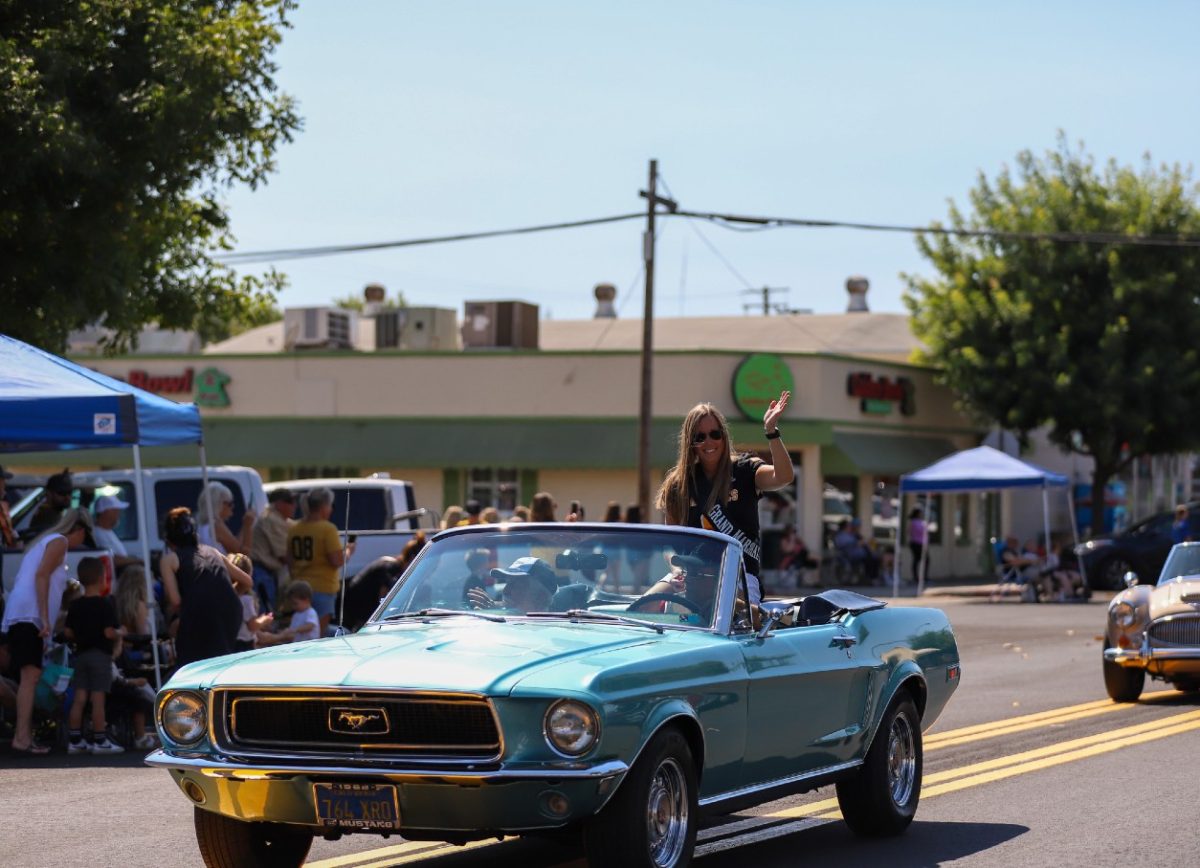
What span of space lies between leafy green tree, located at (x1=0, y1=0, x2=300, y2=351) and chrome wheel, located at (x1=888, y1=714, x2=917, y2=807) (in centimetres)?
1137

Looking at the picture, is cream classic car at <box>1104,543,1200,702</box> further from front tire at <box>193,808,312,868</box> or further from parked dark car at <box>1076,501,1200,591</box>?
parked dark car at <box>1076,501,1200,591</box>

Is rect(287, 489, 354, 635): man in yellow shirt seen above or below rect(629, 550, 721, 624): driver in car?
below

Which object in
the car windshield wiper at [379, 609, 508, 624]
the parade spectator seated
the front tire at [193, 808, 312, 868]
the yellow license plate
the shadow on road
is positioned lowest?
the parade spectator seated

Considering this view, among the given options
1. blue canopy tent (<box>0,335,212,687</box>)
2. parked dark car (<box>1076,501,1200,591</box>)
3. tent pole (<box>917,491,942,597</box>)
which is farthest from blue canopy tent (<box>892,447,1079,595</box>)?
blue canopy tent (<box>0,335,212,687</box>)

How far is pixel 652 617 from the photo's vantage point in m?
7.73

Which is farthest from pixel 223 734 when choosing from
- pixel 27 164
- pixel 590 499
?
pixel 590 499

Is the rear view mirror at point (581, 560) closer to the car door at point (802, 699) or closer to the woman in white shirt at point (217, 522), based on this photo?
the car door at point (802, 699)

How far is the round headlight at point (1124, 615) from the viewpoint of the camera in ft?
50.9

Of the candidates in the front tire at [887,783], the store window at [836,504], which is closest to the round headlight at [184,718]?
the front tire at [887,783]

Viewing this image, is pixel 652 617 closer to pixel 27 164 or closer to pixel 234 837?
pixel 234 837

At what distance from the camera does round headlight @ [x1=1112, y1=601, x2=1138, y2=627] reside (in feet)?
50.9

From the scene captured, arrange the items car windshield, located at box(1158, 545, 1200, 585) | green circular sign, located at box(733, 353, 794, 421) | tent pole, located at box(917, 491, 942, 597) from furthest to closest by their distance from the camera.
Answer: green circular sign, located at box(733, 353, 794, 421) → tent pole, located at box(917, 491, 942, 597) → car windshield, located at box(1158, 545, 1200, 585)

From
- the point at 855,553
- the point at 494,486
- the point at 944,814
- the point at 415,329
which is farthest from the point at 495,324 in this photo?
the point at 944,814

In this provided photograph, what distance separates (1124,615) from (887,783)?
24.3 feet
